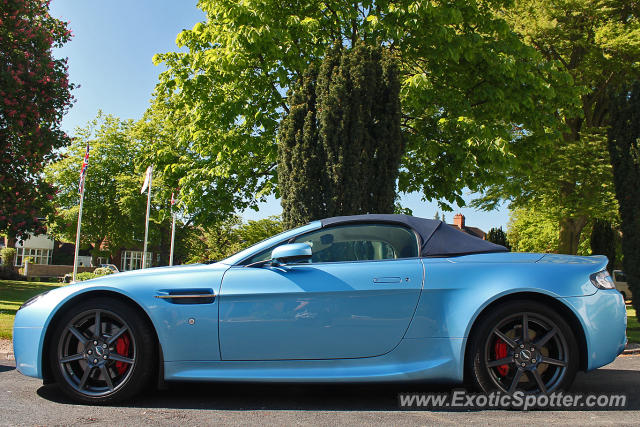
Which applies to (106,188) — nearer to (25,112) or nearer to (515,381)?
(25,112)

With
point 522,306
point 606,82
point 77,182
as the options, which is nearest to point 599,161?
point 606,82

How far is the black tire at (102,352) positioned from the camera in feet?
12.2

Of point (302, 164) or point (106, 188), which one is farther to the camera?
point (106, 188)

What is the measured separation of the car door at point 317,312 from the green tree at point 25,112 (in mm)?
12704

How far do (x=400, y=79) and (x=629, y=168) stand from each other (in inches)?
223

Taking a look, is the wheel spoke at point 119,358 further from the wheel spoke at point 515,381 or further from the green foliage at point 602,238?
the green foliage at point 602,238

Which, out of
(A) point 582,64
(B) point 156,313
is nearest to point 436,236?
(B) point 156,313

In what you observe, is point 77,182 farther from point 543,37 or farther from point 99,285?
point 99,285

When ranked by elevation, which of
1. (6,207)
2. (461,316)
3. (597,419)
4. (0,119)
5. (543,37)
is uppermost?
(543,37)

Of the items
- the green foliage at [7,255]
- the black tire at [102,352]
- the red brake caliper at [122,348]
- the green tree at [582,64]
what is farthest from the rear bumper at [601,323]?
the green foliage at [7,255]

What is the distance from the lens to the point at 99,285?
3854 mm

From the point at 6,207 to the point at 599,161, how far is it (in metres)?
21.2

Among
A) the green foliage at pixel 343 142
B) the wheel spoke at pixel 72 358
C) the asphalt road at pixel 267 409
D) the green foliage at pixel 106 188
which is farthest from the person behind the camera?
the green foliage at pixel 106 188

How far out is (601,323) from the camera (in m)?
3.76
